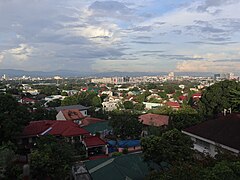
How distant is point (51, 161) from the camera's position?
918cm

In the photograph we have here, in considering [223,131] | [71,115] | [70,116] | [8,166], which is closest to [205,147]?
[223,131]

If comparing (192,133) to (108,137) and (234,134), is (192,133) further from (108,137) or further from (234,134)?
(108,137)

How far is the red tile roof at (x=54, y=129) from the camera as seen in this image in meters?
15.5

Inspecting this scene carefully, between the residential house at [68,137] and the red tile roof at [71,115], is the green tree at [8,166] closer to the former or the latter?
the residential house at [68,137]

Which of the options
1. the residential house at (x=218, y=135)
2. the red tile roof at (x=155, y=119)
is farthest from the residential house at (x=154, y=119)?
the residential house at (x=218, y=135)

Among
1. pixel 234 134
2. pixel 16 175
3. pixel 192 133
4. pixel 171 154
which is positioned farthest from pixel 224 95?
pixel 16 175

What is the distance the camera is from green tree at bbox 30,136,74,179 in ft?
30.1

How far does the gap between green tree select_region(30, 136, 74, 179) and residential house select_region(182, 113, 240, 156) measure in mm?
5565

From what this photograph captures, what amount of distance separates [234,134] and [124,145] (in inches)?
293

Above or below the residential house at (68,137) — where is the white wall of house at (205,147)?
above

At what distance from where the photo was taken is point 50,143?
10320mm

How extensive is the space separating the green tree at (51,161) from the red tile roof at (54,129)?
18.2 ft

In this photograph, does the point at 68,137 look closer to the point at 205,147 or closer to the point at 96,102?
the point at 205,147

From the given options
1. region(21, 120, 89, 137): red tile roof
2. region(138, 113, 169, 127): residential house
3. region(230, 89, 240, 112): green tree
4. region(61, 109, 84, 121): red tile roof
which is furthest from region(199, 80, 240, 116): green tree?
region(61, 109, 84, 121): red tile roof
